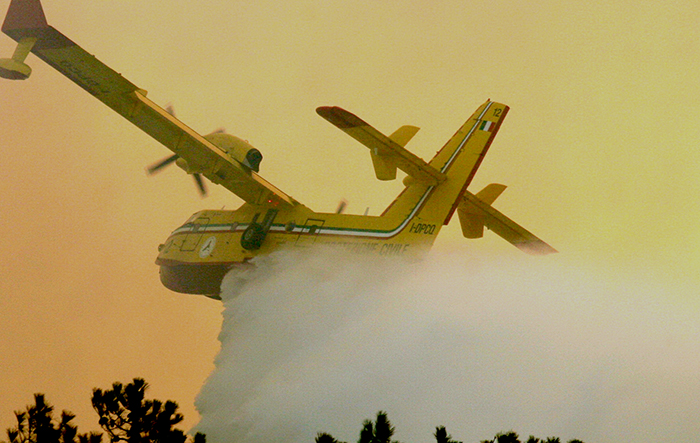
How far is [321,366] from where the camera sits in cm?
2467

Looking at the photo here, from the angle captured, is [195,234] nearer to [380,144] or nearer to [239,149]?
[239,149]

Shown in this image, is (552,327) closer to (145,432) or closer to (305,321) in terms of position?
(305,321)

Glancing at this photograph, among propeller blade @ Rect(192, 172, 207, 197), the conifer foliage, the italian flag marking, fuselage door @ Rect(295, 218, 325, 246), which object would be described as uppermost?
propeller blade @ Rect(192, 172, 207, 197)

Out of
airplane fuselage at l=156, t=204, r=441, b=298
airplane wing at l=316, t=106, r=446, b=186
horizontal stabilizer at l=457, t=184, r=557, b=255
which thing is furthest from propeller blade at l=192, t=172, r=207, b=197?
horizontal stabilizer at l=457, t=184, r=557, b=255

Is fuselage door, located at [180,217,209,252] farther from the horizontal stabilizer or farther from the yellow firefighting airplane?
the horizontal stabilizer

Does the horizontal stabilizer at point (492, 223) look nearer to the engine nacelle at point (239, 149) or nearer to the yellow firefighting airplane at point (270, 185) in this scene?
the yellow firefighting airplane at point (270, 185)

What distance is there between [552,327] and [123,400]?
33.9 ft

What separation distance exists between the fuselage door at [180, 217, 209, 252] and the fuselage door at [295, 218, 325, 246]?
3988mm

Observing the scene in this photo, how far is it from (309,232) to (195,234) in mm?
4667

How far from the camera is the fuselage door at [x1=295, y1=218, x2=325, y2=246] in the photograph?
27.1 meters

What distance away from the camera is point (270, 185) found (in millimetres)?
28828

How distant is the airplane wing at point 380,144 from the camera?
77.9ft

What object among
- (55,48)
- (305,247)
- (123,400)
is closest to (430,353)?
(305,247)

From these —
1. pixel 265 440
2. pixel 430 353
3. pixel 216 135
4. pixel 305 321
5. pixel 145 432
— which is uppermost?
pixel 216 135
